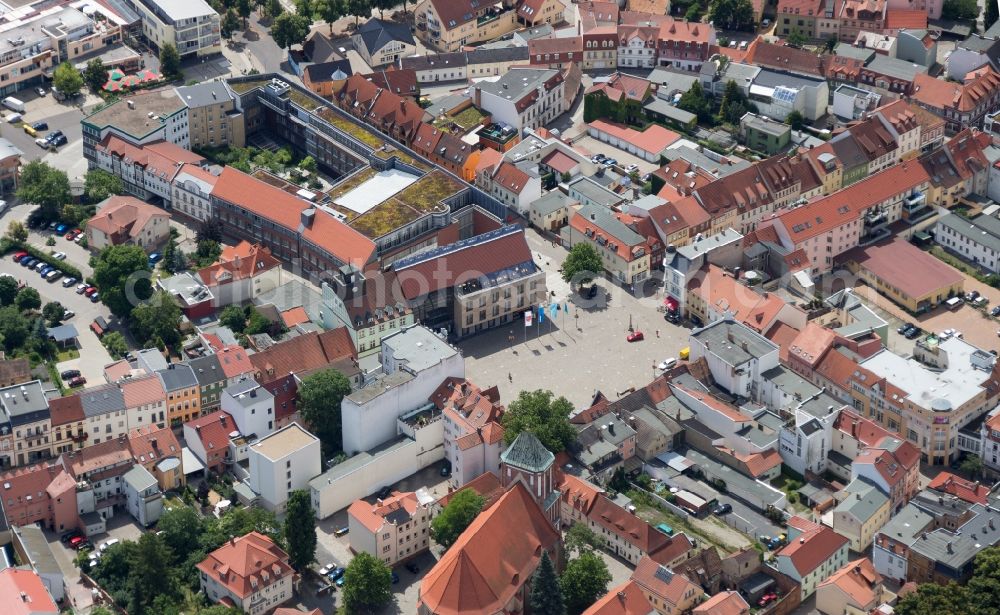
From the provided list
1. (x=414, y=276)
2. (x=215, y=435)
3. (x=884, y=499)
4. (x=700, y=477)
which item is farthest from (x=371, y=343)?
(x=884, y=499)

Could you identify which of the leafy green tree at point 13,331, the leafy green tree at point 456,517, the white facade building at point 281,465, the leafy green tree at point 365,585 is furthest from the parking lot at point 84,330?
the leafy green tree at point 456,517

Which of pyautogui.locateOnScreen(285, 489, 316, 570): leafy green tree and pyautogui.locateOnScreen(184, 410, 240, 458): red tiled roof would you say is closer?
pyautogui.locateOnScreen(285, 489, 316, 570): leafy green tree

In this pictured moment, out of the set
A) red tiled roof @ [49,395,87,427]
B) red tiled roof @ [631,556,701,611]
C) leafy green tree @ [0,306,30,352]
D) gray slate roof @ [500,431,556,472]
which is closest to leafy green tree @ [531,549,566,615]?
red tiled roof @ [631,556,701,611]

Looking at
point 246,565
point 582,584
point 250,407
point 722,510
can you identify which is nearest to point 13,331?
point 250,407

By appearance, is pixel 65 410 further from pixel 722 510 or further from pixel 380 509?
pixel 722 510

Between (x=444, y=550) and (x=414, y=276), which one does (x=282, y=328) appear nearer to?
(x=414, y=276)

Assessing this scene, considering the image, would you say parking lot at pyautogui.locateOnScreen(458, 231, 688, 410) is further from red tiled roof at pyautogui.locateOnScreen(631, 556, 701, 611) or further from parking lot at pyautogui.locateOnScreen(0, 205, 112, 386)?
parking lot at pyautogui.locateOnScreen(0, 205, 112, 386)

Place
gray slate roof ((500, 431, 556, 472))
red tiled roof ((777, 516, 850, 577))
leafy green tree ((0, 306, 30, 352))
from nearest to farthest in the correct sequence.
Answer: red tiled roof ((777, 516, 850, 577)) < gray slate roof ((500, 431, 556, 472)) < leafy green tree ((0, 306, 30, 352))
